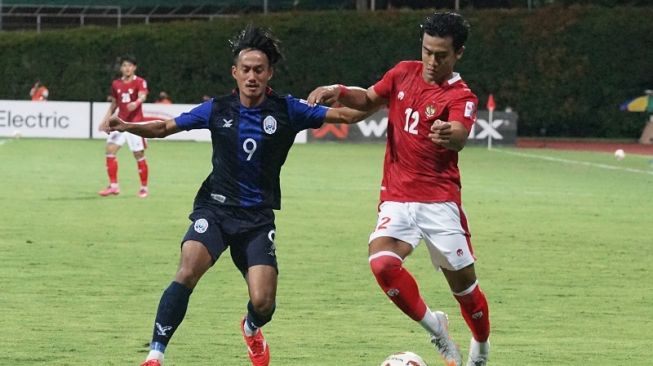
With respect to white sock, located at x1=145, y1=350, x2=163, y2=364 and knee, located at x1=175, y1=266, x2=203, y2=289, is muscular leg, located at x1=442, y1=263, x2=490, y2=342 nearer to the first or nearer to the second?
knee, located at x1=175, y1=266, x2=203, y2=289

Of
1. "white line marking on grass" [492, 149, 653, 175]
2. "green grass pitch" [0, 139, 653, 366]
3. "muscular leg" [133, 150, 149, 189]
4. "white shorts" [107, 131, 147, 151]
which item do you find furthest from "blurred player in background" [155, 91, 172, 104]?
"muscular leg" [133, 150, 149, 189]

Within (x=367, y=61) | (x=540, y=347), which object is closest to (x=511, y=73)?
(x=367, y=61)

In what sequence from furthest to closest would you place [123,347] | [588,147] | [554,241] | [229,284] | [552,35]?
[552,35] → [588,147] → [554,241] → [229,284] → [123,347]

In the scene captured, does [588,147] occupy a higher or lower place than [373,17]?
lower

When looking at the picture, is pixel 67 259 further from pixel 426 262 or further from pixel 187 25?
pixel 187 25

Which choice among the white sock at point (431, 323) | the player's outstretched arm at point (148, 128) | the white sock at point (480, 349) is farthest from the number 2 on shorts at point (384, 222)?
the player's outstretched arm at point (148, 128)

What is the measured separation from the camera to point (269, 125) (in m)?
8.30

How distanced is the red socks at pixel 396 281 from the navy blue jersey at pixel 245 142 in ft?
2.57

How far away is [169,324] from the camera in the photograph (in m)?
7.80

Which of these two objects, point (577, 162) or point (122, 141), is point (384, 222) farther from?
point (577, 162)

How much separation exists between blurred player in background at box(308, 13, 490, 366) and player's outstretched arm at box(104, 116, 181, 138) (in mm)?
860

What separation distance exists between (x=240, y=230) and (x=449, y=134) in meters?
1.40

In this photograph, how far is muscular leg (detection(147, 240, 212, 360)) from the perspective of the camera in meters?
7.78

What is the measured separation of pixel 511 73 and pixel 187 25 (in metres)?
11.7
